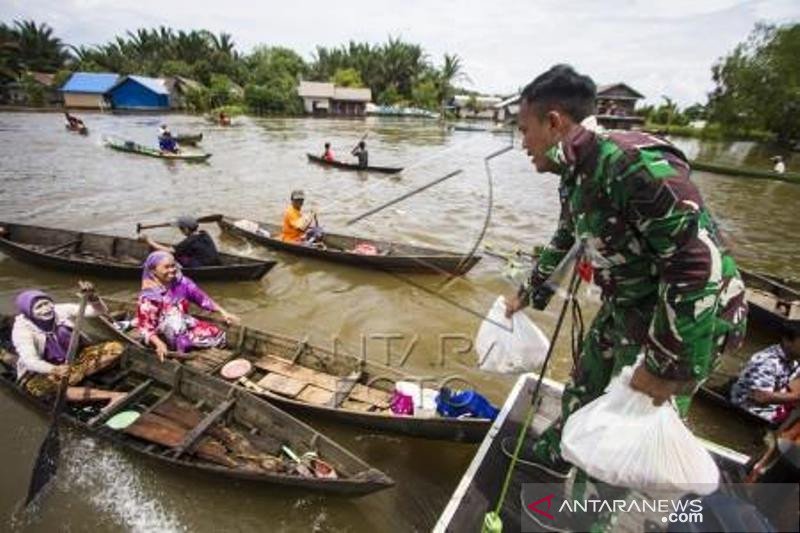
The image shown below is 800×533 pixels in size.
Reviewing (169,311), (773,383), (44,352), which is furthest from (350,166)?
(773,383)

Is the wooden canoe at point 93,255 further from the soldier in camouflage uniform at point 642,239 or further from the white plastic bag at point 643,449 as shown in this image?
the white plastic bag at point 643,449

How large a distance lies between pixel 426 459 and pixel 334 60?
2653 inches

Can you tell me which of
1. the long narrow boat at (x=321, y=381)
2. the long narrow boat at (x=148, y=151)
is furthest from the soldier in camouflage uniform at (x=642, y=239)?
the long narrow boat at (x=148, y=151)

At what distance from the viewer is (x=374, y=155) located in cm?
2739

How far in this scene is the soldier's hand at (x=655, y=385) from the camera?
6.16ft

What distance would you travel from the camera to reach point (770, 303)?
24.6 ft

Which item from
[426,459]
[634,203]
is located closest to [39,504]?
[426,459]

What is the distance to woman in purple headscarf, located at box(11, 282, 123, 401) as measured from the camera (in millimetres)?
4562

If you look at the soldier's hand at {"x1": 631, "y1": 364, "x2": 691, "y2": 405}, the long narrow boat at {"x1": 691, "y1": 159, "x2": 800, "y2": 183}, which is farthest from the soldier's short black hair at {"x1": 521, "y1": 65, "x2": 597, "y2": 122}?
the long narrow boat at {"x1": 691, "y1": 159, "x2": 800, "y2": 183}

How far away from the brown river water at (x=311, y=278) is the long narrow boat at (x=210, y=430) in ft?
1.22

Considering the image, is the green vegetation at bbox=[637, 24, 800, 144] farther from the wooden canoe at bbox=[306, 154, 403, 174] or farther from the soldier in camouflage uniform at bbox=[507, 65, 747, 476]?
the soldier in camouflage uniform at bbox=[507, 65, 747, 476]

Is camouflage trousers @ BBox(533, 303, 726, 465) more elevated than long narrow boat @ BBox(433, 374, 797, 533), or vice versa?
camouflage trousers @ BBox(533, 303, 726, 465)

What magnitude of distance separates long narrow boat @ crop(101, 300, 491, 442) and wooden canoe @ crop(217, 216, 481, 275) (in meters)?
3.70

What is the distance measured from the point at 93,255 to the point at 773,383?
35.5ft
